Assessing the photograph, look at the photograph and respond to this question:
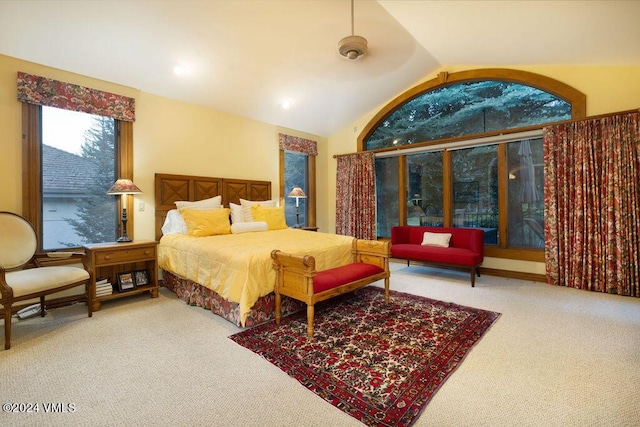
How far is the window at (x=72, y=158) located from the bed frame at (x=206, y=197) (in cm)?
45

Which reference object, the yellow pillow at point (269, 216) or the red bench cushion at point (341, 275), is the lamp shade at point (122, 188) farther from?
the red bench cushion at point (341, 275)

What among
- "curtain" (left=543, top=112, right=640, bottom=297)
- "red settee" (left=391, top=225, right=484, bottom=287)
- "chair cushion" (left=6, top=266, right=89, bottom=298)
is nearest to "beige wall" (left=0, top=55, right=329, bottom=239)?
"chair cushion" (left=6, top=266, right=89, bottom=298)

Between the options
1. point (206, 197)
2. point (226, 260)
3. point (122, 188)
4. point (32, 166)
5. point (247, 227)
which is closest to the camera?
point (226, 260)

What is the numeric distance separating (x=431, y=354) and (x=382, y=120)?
475cm

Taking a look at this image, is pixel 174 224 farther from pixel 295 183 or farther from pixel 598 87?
pixel 598 87

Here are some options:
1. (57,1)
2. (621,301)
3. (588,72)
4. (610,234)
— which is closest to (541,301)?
(621,301)

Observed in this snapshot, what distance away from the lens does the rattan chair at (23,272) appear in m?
2.34

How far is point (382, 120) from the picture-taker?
19.1ft

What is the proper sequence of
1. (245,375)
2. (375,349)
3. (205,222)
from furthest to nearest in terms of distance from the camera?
(205,222), (375,349), (245,375)

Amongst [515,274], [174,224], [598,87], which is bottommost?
[515,274]

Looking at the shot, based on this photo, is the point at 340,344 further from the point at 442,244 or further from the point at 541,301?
the point at 442,244

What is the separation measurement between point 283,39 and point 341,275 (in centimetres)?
289

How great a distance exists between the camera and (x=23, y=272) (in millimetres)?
2648

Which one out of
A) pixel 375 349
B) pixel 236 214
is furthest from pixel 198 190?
pixel 375 349
